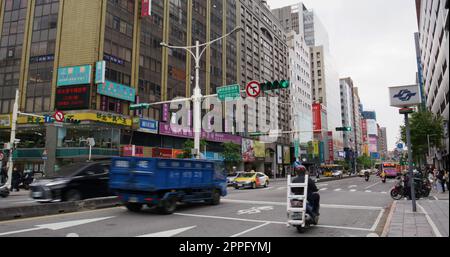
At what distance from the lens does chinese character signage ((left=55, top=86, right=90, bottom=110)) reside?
34.3m

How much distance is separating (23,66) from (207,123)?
985 inches

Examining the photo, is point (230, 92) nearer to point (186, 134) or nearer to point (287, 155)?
point (186, 134)

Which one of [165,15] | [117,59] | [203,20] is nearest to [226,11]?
[203,20]

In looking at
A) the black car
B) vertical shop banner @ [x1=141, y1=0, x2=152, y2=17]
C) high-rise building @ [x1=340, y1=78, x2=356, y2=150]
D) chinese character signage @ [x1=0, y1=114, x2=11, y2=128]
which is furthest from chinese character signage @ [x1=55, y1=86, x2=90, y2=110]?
high-rise building @ [x1=340, y1=78, x2=356, y2=150]

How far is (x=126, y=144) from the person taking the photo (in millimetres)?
37750

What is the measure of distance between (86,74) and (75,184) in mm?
24187

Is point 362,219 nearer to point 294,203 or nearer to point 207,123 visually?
point 294,203

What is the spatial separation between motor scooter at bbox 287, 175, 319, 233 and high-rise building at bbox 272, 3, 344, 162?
357 feet

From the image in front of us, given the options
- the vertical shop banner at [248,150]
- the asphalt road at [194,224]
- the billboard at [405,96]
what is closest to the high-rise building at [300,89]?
the vertical shop banner at [248,150]

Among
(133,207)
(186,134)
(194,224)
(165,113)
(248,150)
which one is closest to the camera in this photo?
(194,224)

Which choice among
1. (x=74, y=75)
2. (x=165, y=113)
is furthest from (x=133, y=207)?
(x=165, y=113)

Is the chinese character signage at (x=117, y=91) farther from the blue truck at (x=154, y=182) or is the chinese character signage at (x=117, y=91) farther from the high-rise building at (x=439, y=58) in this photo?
the high-rise building at (x=439, y=58)

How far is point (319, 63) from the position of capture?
397 ft

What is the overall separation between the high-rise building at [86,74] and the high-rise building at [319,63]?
270ft
